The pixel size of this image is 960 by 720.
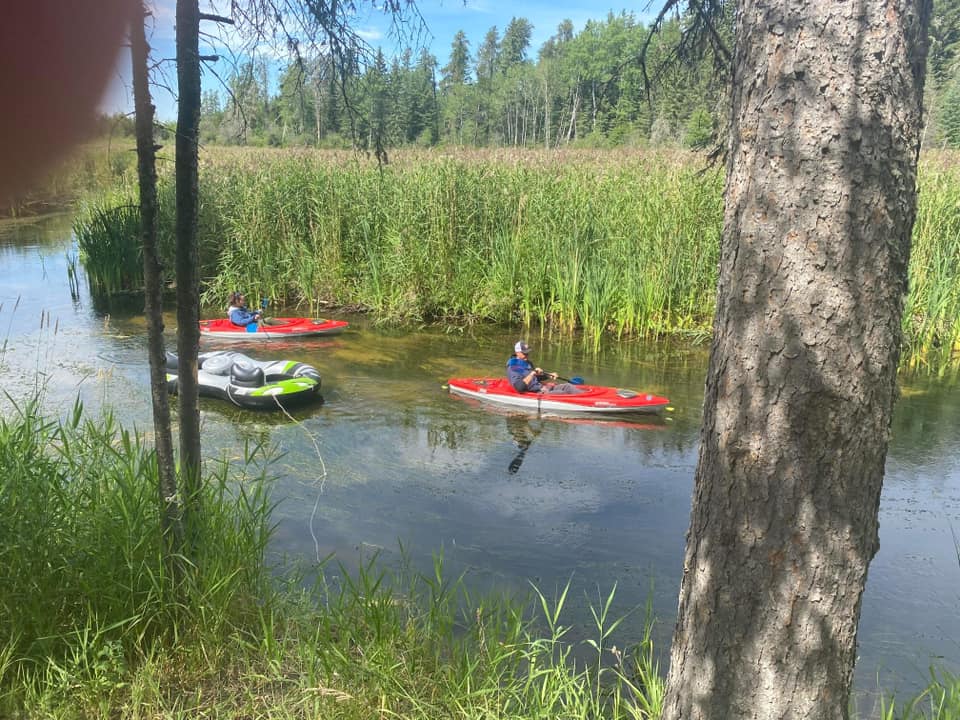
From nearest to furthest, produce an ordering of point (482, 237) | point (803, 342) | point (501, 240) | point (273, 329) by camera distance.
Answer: point (803, 342) < point (273, 329) < point (501, 240) < point (482, 237)

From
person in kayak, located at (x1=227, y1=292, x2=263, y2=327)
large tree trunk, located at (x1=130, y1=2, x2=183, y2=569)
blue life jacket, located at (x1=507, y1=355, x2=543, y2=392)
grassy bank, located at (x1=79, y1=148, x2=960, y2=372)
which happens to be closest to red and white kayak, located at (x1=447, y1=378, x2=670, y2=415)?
blue life jacket, located at (x1=507, y1=355, x2=543, y2=392)

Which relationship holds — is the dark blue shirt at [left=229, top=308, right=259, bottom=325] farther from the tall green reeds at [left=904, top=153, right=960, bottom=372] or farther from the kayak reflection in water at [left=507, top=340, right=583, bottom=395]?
the tall green reeds at [left=904, top=153, right=960, bottom=372]

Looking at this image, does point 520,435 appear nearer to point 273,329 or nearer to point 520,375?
point 520,375

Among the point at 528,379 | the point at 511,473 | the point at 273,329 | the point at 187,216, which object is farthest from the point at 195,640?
the point at 273,329

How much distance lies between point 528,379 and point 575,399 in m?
0.51

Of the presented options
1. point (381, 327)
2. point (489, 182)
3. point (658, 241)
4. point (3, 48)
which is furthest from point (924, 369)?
point (3, 48)

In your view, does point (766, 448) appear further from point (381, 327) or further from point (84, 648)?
point (381, 327)

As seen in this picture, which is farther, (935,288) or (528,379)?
(935,288)

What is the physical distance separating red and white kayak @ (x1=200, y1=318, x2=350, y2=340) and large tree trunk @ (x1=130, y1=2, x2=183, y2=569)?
745 cm

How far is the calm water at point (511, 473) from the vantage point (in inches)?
175

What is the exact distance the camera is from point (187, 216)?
2.64 meters

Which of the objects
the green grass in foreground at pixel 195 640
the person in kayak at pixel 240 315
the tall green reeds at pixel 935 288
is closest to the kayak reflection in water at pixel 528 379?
the tall green reeds at pixel 935 288

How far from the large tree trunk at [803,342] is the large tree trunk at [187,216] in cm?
174

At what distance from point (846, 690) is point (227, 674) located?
6.41ft
